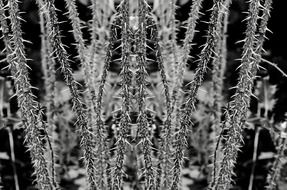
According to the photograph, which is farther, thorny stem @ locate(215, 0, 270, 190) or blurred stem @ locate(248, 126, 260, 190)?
blurred stem @ locate(248, 126, 260, 190)

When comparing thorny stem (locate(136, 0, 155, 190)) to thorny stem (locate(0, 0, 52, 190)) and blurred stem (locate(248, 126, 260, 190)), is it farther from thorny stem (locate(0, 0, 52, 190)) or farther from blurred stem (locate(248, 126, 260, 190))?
blurred stem (locate(248, 126, 260, 190))

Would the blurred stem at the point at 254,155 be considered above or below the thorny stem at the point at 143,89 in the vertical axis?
below

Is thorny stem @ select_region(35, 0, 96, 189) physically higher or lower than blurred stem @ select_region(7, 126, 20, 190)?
higher

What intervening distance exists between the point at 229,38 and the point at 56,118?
3.40 ft

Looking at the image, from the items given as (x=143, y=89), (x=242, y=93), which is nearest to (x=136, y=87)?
(x=143, y=89)

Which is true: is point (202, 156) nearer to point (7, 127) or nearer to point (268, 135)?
point (268, 135)

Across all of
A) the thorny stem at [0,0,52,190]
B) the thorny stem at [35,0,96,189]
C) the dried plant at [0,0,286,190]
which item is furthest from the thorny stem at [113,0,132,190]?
the thorny stem at [0,0,52,190]

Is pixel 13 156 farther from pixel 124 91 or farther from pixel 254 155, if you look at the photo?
pixel 254 155

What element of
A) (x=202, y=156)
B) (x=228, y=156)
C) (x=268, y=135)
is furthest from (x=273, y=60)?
(x=228, y=156)

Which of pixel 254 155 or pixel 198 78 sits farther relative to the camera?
pixel 254 155

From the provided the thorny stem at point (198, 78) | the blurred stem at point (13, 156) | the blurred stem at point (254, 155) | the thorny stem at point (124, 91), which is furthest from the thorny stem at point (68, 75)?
the blurred stem at point (254, 155)

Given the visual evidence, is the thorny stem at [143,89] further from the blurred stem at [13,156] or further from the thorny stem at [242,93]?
the blurred stem at [13,156]

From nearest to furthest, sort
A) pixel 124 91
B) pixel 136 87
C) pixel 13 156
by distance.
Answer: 1. pixel 124 91
2. pixel 136 87
3. pixel 13 156

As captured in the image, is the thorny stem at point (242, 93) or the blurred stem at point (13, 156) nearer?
the thorny stem at point (242, 93)
